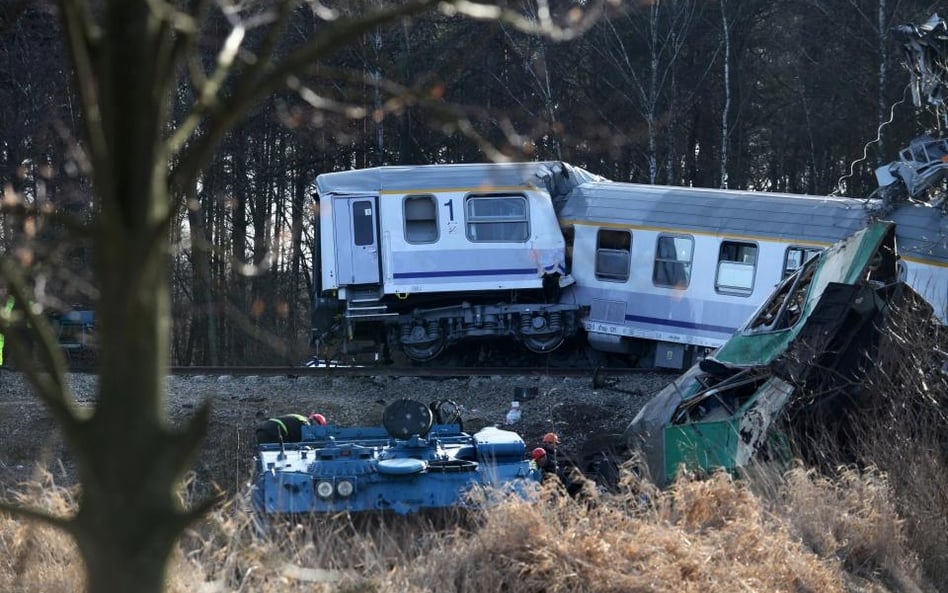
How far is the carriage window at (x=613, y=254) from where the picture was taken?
18.3 metres

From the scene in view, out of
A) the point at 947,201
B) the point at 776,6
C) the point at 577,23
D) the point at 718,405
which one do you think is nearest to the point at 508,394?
the point at 718,405

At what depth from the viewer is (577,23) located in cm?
379

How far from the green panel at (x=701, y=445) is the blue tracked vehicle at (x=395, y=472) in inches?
54.1

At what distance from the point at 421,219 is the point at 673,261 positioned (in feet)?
13.5

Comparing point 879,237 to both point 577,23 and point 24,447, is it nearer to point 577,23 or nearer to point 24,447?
point 577,23

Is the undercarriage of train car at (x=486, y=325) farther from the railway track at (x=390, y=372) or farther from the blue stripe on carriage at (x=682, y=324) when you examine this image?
the railway track at (x=390, y=372)

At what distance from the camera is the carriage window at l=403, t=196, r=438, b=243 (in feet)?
60.4

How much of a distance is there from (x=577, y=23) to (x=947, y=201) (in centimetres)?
1348

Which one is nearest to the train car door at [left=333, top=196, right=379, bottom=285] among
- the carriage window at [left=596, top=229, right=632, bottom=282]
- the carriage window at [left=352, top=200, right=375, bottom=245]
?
the carriage window at [left=352, top=200, right=375, bottom=245]

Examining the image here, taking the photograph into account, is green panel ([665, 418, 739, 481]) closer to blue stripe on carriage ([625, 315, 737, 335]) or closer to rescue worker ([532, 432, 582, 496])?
rescue worker ([532, 432, 582, 496])

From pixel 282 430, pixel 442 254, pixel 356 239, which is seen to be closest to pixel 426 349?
pixel 442 254

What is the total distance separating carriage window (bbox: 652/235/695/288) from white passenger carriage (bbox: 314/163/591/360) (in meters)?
1.48

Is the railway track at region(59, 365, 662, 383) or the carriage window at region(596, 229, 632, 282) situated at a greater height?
the carriage window at region(596, 229, 632, 282)

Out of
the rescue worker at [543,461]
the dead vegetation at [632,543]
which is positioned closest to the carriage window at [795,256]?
the dead vegetation at [632,543]
